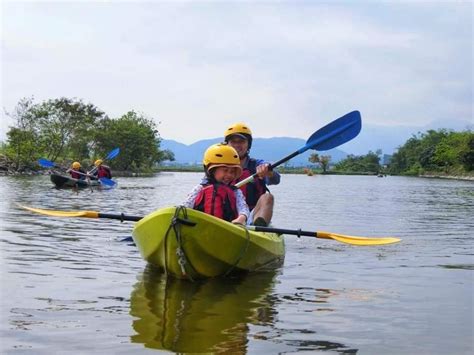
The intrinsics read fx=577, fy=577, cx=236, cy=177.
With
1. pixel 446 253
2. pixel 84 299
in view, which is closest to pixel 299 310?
pixel 84 299

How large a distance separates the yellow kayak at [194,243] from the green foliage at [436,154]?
71.3 meters

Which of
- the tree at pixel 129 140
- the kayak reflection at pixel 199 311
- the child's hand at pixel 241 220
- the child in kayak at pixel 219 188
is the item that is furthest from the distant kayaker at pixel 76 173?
the tree at pixel 129 140

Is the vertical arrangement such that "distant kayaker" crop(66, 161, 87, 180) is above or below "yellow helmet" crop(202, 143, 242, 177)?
below

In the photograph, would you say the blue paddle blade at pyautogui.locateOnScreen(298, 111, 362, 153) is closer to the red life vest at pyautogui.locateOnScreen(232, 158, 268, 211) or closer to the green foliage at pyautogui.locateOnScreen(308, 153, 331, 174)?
the red life vest at pyautogui.locateOnScreen(232, 158, 268, 211)

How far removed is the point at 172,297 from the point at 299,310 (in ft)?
3.72

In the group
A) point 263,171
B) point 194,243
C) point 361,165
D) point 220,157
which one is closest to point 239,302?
point 194,243

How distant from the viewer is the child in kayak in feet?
19.7

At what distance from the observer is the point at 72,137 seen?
51.5 m

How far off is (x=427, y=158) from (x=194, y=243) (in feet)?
305

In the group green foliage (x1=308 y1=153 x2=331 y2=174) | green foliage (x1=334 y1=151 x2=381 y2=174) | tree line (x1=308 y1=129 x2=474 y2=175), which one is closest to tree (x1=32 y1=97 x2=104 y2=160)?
tree line (x1=308 y1=129 x2=474 y2=175)

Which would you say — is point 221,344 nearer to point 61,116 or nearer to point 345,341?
point 345,341

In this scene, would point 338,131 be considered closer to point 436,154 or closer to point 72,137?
point 72,137

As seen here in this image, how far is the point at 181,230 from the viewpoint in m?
5.22

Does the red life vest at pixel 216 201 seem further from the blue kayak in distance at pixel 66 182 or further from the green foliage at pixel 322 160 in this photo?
the green foliage at pixel 322 160
